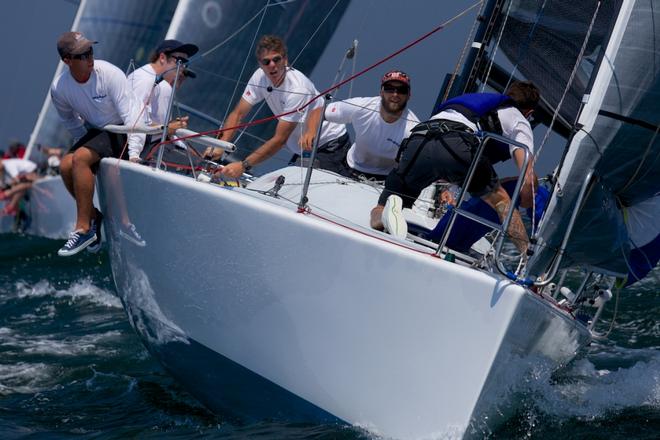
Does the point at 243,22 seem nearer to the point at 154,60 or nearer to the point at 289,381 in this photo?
the point at 154,60

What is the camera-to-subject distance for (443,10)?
5832mm

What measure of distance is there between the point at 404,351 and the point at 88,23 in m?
9.11

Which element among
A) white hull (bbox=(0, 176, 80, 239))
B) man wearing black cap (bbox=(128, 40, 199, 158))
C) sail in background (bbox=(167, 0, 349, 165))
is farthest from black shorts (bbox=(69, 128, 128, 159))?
white hull (bbox=(0, 176, 80, 239))

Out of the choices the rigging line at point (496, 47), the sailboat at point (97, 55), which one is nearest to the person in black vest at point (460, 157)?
the rigging line at point (496, 47)

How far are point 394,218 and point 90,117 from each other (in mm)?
1878

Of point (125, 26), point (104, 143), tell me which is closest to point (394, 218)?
point (104, 143)

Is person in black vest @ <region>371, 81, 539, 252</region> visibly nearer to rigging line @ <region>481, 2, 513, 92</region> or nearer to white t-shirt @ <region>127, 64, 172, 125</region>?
rigging line @ <region>481, 2, 513, 92</region>

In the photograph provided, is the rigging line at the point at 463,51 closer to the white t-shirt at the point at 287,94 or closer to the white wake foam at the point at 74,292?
the white t-shirt at the point at 287,94

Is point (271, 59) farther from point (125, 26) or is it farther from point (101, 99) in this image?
point (125, 26)

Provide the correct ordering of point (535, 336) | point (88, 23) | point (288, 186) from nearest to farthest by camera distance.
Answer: point (535, 336)
point (288, 186)
point (88, 23)

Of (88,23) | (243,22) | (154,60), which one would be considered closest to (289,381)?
(154,60)

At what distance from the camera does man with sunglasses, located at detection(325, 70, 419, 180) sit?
434 cm

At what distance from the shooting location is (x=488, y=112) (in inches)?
153

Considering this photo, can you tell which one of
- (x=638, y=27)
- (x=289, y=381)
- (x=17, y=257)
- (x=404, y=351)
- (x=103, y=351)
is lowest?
(x=17, y=257)
